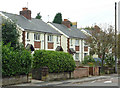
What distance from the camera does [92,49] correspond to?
2461 centimetres

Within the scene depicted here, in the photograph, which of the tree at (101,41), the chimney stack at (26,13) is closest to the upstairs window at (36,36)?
the chimney stack at (26,13)

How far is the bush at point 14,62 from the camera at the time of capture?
13820mm

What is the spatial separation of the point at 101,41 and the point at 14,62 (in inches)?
493

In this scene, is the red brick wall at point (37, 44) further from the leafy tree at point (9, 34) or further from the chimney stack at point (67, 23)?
the leafy tree at point (9, 34)

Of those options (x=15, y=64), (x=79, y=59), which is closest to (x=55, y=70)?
(x=15, y=64)

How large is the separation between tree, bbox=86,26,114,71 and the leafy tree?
11.1 metres

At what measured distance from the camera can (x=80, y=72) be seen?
20.7m

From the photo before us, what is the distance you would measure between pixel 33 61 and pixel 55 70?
6.38ft

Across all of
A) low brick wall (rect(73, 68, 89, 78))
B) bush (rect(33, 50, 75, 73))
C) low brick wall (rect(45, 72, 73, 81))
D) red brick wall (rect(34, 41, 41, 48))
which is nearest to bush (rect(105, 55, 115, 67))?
low brick wall (rect(73, 68, 89, 78))

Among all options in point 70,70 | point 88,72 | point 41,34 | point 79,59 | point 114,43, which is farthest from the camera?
point 79,59

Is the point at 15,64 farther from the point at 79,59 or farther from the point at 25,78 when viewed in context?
the point at 79,59

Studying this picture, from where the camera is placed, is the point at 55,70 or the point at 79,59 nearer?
the point at 55,70

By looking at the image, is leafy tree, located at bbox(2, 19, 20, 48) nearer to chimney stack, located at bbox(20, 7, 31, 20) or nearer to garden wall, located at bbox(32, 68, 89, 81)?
garden wall, located at bbox(32, 68, 89, 81)

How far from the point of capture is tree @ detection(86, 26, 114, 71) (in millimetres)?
23969
